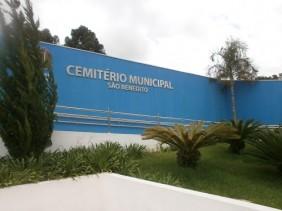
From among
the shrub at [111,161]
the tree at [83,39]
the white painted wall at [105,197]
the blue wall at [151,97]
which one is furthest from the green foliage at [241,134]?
the tree at [83,39]

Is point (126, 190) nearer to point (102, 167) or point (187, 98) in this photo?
point (102, 167)

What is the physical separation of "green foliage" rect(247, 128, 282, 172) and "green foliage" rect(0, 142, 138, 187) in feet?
10.1

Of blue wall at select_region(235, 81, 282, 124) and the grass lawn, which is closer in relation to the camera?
the grass lawn

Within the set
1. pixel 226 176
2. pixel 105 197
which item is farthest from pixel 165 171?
pixel 105 197

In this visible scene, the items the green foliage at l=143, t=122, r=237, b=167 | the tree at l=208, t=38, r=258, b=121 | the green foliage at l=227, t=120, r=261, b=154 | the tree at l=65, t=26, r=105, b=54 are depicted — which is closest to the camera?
the green foliage at l=143, t=122, r=237, b=167

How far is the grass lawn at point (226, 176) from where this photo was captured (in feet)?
26.3

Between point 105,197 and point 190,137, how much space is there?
2.83 metres

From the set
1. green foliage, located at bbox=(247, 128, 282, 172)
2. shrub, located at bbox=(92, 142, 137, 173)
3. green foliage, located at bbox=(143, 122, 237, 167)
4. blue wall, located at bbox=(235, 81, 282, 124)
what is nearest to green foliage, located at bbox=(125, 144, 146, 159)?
green foliage, located at bbox=(143, 122, 237, 167)

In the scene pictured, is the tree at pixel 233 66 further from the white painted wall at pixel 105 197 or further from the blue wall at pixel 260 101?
the white painted wall at pixel 105 197

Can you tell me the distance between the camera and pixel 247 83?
18.2m

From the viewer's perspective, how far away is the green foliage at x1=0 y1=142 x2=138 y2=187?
7.13 meters

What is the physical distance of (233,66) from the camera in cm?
1759

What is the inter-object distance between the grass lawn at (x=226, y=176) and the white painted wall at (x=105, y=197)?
36.5 inches

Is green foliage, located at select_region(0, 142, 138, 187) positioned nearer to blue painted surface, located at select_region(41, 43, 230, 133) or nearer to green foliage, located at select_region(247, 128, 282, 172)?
blue painted surface, located at select_region(41, 43, 230, 133)
